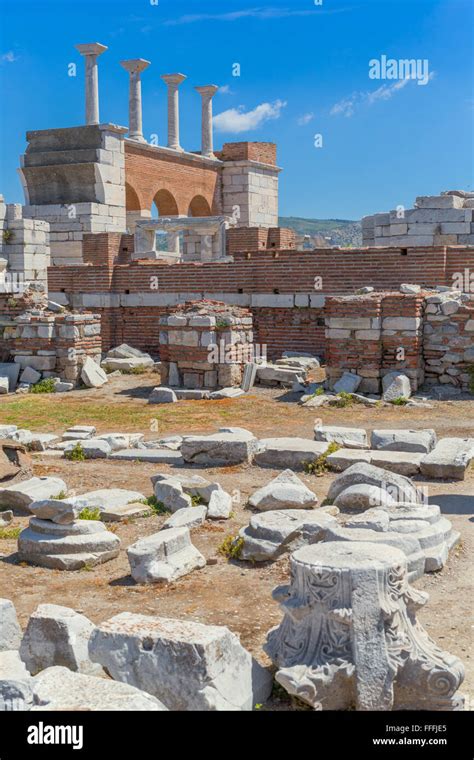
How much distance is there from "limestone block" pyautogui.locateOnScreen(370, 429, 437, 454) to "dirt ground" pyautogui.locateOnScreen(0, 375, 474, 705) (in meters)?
0.71

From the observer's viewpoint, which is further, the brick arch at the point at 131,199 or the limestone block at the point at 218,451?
the brick arch at the point at 131,199

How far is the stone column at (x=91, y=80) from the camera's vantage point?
26703mm

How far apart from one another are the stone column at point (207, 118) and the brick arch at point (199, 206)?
1.81m

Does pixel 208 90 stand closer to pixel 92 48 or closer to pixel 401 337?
pixel 92 48

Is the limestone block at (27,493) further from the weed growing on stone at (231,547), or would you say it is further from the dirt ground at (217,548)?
the weed growing on stone at (231,547)

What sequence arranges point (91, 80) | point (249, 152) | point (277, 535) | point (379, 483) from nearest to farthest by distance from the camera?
point (277, 535)
point (379, 483)
point (91, 80)
point (249, 152)

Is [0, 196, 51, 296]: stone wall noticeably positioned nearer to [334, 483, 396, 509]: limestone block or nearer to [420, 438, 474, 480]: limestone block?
[420, 438, 474, 480]: limestone block

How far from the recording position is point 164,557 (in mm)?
6043

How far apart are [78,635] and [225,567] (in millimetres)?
1869

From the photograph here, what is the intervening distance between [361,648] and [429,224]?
15355 millimetres

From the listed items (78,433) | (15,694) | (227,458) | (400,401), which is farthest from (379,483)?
(400,401)

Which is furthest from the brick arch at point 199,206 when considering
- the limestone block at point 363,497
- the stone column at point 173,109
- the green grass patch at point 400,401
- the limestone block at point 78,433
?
the limestone block at point 363,497

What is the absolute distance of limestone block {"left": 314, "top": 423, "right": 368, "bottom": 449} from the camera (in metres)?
9.82
